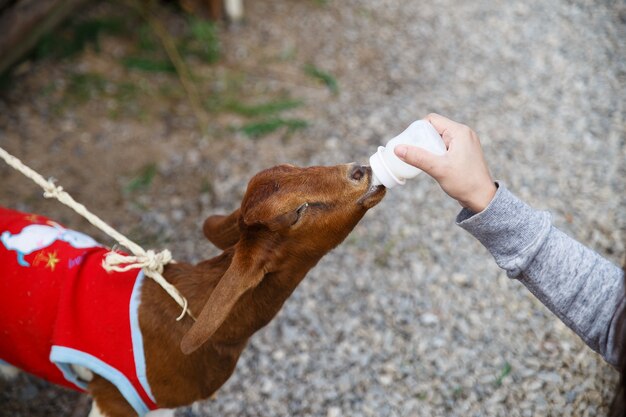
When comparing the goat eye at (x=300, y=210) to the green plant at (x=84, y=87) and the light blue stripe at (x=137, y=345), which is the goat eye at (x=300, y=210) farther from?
the green plant at (x=84, y=87)

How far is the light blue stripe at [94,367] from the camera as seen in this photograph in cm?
231

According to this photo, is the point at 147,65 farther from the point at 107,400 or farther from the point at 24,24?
the point at 107,400

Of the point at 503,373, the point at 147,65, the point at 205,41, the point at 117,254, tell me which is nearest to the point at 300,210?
the point at 117,254

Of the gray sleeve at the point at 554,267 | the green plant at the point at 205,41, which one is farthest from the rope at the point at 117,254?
the green plant at the point at 205,41

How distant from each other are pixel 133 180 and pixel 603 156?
3.42 meters

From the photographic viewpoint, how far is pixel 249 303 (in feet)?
7.97

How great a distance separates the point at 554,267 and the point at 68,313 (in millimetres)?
1763

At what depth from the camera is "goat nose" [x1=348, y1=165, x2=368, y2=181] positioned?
2.26 m

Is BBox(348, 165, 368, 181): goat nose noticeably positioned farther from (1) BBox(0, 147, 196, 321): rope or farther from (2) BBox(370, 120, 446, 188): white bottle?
(1) BBox(0, 147, 196, 321): rope

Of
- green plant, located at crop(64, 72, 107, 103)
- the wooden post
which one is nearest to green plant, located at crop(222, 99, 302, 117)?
green plant, located at crop(64, 72, 107, 103)

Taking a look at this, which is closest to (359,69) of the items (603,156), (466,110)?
(466,110)

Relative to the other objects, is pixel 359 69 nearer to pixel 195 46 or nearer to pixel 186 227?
pixel 195 46

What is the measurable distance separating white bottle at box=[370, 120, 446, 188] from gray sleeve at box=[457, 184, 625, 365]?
0.82 feet

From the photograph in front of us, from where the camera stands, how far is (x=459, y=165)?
200cm
